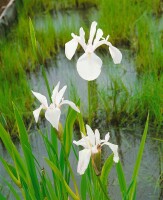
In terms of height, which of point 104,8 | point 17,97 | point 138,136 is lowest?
point 138,136

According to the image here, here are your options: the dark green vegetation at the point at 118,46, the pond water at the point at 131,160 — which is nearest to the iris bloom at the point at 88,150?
the dark green vegetation at the point at 118,46

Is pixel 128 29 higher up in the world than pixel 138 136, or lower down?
higher up

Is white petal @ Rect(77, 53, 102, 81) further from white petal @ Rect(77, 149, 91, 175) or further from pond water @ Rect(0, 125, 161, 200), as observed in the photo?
pond water @ Rect(0, 125, 161, 200)

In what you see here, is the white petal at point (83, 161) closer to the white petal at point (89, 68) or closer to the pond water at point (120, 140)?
the white petal at point (89, 68)

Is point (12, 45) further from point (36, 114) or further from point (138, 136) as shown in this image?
point (36, 114)

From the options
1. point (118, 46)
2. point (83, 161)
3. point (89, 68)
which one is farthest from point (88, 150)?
point (118, 46)

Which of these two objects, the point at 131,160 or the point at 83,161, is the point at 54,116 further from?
the point at 131,160

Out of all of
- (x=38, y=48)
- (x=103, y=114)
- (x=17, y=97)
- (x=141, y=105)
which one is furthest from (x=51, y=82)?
(x=38, y=48)

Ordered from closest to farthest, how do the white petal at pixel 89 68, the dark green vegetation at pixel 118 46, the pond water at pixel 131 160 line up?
the white petal at pixel 89 68, the pond water at pixel 131 160, the dark green vegetation at pixel 118 46
